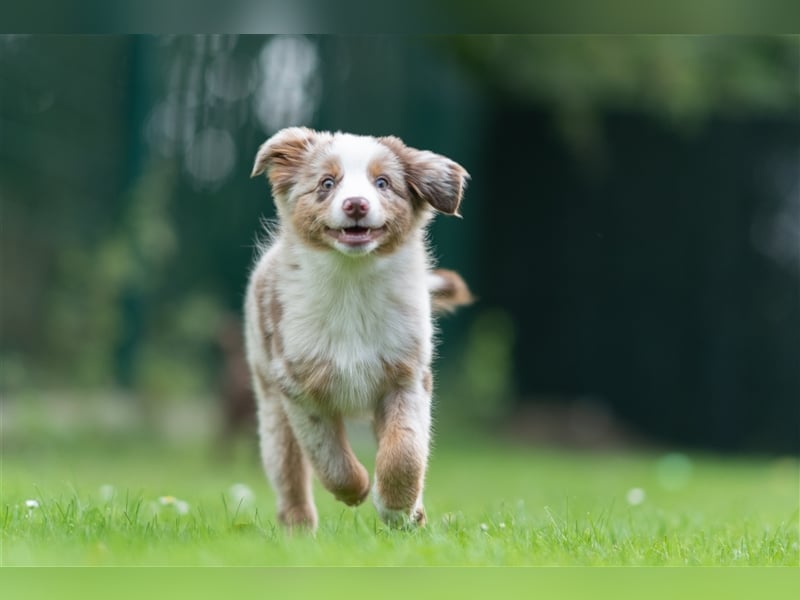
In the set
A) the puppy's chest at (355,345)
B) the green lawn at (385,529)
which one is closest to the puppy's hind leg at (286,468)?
the green lawn at (385,529)

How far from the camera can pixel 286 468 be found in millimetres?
5145

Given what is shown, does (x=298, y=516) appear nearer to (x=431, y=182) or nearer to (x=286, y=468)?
(x=286, y=468)

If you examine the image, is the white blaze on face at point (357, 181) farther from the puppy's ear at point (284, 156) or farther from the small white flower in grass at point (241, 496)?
the small white flower in grass at point (241, 496)

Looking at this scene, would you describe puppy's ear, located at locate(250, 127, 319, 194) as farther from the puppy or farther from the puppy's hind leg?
the puppy's hind leg

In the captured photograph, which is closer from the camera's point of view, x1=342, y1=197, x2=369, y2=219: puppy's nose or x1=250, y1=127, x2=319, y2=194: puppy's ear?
x1=342, y1=197, x2=369, y2=219: puppy's nose

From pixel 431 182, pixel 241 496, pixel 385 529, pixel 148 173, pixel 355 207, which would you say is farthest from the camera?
pixel 148 173

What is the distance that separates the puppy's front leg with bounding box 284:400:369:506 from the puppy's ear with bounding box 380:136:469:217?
91cm

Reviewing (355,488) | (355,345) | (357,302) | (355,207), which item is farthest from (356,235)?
(355,488)

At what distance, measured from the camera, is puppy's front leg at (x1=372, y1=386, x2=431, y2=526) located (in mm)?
4344

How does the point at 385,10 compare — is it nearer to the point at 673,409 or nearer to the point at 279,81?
the point at 279,81

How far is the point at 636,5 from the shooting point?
136 inches

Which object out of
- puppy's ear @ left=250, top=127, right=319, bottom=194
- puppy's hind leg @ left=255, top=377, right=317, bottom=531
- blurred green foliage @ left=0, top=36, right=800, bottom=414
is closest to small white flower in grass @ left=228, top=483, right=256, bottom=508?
puppy's hind leg @ left=255, top=377, right=317, bottom=531

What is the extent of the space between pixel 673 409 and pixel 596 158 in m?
2.86

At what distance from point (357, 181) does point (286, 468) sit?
1.42 meters
